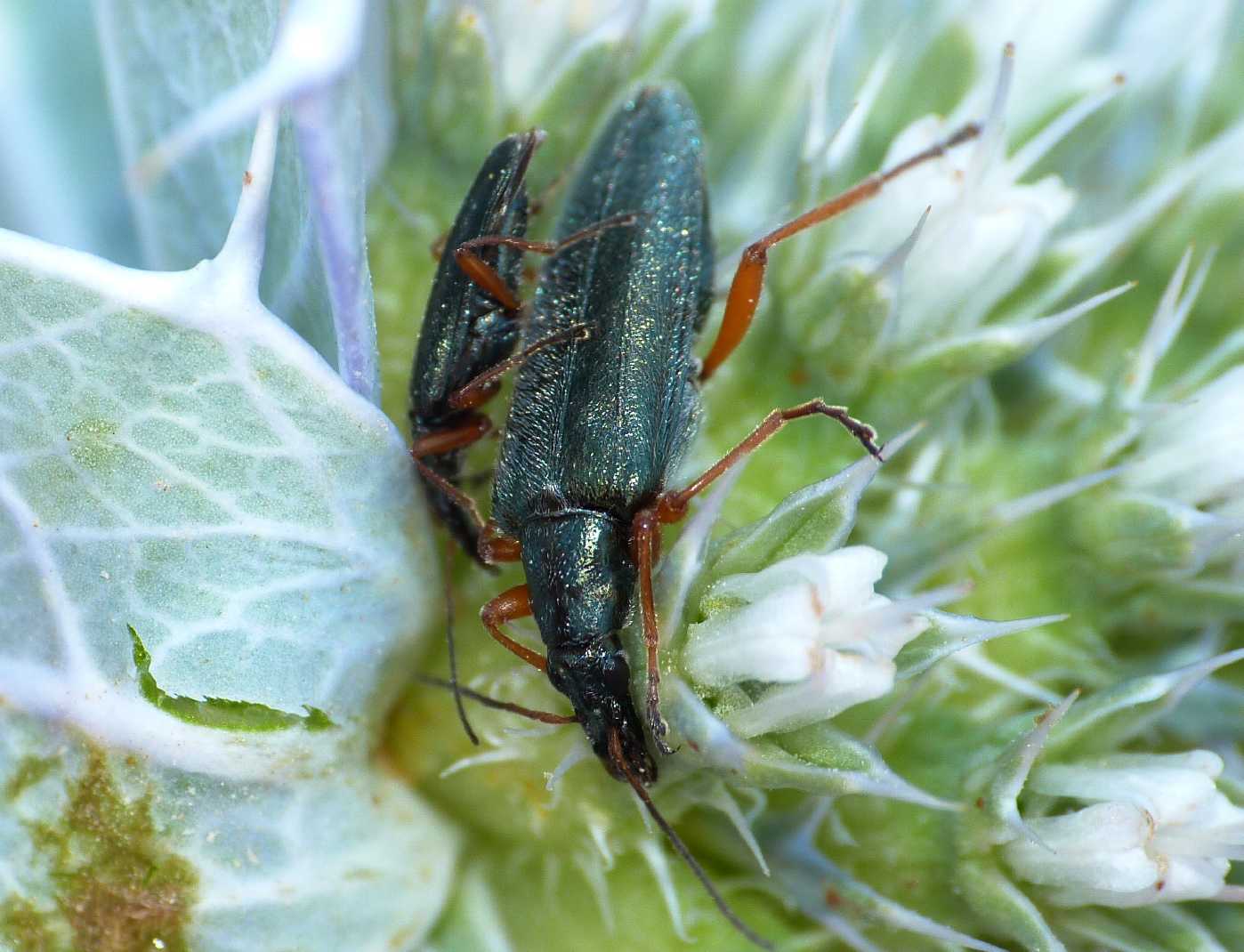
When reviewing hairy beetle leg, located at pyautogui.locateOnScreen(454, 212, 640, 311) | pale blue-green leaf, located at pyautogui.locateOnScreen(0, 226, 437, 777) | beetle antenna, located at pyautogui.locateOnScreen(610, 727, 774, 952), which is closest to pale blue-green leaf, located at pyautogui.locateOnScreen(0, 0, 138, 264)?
hairy beetle leg, located at pyautogui.locateOnScreen(454, 212, 640, 311)

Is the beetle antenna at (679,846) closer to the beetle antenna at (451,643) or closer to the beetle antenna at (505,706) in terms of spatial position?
the beetle antenna at (505,706)

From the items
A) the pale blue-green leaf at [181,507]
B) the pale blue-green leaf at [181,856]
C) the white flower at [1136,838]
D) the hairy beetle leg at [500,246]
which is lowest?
the pale blue-green leaf at [181,856]

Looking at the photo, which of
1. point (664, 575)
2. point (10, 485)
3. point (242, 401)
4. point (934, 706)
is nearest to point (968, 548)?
point (934, 706)

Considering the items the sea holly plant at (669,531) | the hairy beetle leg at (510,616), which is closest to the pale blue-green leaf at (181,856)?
the sea holly plant at (669,531)

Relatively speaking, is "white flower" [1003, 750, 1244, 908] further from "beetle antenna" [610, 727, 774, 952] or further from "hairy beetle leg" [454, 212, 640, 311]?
"hairy beetle leg" [454, 212, 640, 311]

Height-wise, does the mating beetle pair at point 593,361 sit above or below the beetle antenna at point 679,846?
above

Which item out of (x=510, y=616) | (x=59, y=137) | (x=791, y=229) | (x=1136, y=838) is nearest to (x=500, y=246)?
(x=791, y=229)

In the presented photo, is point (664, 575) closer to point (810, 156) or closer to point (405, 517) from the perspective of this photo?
point (405, 517)

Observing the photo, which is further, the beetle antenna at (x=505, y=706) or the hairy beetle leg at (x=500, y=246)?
the hairy beetle leg at (x=500, y=246)

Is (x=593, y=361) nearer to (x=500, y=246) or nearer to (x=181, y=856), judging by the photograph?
(x=500, y=246)
